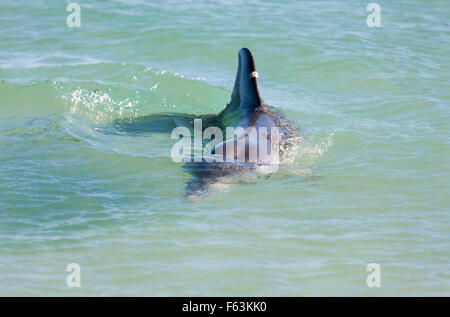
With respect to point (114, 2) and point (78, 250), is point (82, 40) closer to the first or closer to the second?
point (114, 2)

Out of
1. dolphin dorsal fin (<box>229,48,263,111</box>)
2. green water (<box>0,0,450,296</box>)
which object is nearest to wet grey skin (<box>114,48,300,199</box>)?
dolphin dorsal fin (<box>229,48,263,111</box>)

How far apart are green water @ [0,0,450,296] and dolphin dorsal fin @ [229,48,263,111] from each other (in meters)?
0.76

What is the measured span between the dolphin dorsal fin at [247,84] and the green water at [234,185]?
0.76 m

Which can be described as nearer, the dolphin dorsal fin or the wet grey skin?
the wet grey skin

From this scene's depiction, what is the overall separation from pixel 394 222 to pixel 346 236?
610 millimetres

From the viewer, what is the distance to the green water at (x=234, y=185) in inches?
216

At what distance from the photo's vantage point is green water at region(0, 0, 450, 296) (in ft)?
18.0

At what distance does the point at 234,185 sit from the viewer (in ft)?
22.9

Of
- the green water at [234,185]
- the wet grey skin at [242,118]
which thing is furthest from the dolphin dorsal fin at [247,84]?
the green water at [234,185]

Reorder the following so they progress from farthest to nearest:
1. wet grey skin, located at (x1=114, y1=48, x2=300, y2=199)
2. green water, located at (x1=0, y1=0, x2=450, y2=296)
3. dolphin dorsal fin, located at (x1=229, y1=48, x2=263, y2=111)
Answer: dolphin dorsal fin, located at (x1=229, y1=48, x2=263, y2=111), wet grey skin, located at (x1=114, y1=48, x2=300, y2=199), green water, located at (x1=0, y1=0, x2=450, y2=296)

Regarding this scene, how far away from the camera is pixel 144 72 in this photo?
1123 centimetres

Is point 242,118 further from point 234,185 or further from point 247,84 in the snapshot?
point 234,185

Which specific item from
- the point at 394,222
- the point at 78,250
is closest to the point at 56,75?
the point at 78,250

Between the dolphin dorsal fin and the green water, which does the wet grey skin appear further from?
the green water
